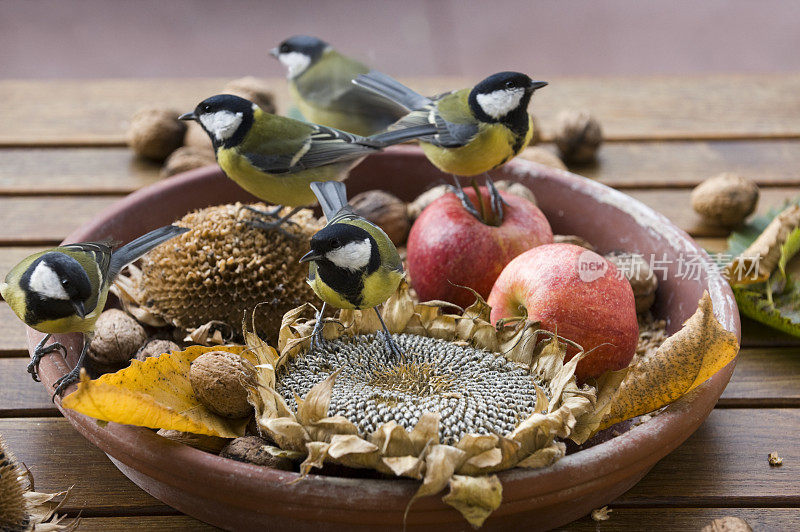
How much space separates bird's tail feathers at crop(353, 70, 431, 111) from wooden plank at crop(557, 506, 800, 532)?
25.7 inches

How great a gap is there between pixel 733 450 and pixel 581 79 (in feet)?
3.96

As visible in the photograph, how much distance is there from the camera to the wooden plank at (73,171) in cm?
147

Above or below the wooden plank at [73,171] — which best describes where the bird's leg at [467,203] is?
below

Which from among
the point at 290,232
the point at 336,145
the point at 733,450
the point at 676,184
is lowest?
the point at 733,450

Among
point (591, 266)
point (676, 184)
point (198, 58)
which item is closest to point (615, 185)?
point (676, 184)

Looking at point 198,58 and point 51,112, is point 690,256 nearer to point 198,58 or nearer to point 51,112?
point 51,112

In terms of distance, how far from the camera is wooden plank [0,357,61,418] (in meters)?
0.97

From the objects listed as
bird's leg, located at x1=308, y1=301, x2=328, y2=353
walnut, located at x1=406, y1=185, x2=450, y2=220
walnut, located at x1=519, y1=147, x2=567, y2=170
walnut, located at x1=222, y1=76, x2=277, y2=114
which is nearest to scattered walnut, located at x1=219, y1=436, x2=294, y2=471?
bird's leg, located at x1=308, y1=301, x2=328, y2=353

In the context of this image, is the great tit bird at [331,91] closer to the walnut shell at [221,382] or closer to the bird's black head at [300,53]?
the bird's black head at [300,53]

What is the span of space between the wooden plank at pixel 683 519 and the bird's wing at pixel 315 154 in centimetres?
59

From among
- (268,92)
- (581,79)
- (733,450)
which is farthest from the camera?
(581,79)

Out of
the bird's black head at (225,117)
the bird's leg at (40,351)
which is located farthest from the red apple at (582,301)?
the bird's leg at (40,351)

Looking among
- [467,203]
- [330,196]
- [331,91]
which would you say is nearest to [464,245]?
[467,203]

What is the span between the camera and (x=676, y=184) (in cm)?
150
